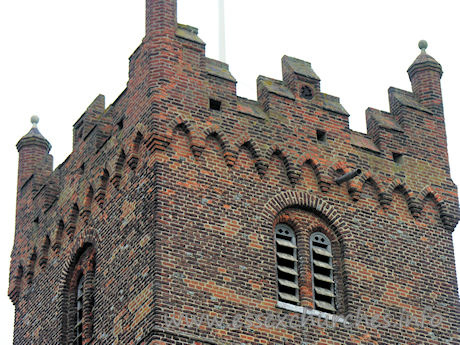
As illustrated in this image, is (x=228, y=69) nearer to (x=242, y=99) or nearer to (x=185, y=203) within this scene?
(x=242, y=99)

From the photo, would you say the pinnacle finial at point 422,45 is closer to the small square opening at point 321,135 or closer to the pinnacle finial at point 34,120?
the small square opening at point 321,135

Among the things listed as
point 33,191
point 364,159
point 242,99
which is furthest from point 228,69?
point 33,191

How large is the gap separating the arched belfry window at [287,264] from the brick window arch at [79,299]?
4065 millimetres

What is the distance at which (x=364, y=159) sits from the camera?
116ft

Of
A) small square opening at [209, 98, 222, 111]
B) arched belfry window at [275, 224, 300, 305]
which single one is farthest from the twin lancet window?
small square opening at [209, 98, 222, 111]

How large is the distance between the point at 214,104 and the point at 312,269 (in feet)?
13.2

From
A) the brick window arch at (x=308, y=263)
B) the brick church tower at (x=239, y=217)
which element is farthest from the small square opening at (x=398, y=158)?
the brick window arch at (x=308, y=263)

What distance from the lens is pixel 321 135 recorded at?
35188 mm

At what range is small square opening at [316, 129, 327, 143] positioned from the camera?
1382 inches

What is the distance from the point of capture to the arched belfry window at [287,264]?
3256 centimetres

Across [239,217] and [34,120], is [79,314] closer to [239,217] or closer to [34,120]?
[239,217]

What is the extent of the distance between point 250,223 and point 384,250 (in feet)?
10.2

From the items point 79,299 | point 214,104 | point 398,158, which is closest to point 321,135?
point 398,158

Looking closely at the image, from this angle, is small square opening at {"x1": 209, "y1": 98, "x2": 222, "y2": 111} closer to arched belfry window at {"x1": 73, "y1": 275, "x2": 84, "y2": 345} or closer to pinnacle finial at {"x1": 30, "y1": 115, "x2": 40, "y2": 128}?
arched belfry window at {"x1": 73, "y1": 275, "x2": 84, "y2": 345}
